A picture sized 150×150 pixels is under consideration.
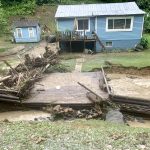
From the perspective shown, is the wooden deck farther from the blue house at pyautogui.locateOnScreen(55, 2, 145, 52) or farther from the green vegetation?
the green vegetation

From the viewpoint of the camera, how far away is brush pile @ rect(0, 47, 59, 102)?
1880cm

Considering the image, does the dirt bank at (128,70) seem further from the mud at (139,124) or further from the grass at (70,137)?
the grass at (70,137)

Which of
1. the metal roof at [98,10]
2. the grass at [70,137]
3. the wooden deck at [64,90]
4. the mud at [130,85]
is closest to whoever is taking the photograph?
the grass at [70,137]

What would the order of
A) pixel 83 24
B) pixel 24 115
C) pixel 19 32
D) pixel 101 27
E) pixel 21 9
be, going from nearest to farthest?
pixel 24 115 < pixel 101 27 < pixel 83 24 < pixel 19 32 < pixel 21 9

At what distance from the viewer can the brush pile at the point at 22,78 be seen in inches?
740

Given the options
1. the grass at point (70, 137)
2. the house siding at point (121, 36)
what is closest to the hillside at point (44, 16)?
the house siding at point (121, 36)

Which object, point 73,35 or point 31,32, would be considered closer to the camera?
point 73,35

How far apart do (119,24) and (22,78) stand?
13.7 meters

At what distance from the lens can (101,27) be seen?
30.3 meters

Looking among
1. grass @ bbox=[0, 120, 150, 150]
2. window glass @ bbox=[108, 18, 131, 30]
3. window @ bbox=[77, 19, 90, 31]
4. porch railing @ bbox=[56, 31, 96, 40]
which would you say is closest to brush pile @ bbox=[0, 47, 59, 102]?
grass @ bbox=[0, 120, 150, 150]

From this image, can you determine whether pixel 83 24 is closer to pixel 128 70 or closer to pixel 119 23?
pixel 119 23

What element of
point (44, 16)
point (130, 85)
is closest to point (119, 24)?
point (130, 85)

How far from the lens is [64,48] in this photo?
31219mm

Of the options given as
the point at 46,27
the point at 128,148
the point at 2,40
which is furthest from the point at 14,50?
the point at 128,148
